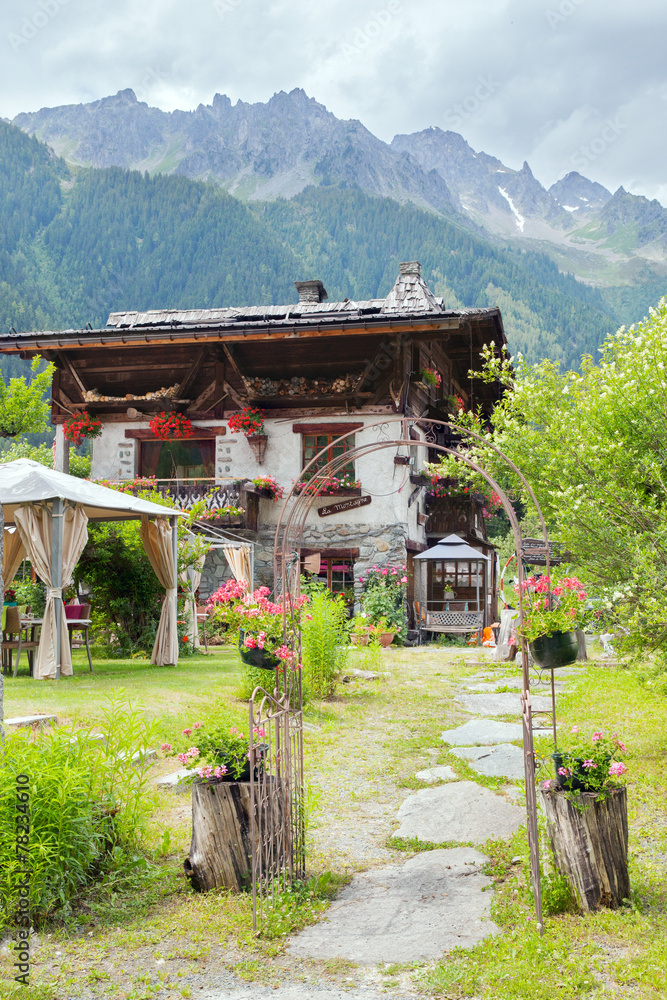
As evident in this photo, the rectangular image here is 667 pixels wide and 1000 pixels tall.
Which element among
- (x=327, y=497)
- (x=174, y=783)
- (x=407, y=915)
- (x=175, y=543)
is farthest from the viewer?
(x=327, y=497)

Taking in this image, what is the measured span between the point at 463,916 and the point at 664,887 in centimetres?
98

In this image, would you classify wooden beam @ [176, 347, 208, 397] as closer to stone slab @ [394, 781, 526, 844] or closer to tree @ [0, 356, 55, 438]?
tree @ [0, 356, 55, 438]

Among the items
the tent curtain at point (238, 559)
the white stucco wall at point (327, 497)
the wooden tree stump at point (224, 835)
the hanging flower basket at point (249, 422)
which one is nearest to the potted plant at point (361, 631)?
the white stucco wall at point (327, 497)

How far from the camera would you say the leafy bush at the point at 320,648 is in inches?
377

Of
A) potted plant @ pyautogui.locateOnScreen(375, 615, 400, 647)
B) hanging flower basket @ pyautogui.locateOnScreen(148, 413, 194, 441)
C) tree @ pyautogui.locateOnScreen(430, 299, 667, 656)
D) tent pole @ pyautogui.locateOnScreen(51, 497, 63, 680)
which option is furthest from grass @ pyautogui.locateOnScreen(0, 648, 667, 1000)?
hanging flower basket @ pyautogui.locateOnScreen(148, 413, 194, 441)

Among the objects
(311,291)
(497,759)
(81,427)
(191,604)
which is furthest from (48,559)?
(311,291)

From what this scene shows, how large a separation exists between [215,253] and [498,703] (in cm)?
7792

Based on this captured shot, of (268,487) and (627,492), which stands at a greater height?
(268,487)

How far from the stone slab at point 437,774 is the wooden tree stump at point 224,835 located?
238 centimetres

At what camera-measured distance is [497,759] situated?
685cm

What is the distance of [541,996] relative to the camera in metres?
2.95

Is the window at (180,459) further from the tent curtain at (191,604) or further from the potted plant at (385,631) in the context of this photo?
the potted plant at (385,631)

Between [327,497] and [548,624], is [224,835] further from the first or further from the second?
[327,497]

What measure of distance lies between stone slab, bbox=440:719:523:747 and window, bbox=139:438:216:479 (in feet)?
37.2
